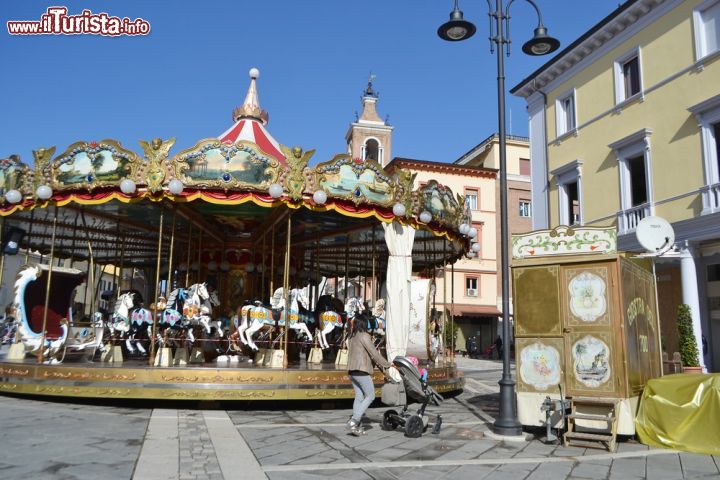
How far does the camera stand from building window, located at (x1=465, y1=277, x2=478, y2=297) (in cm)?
3712

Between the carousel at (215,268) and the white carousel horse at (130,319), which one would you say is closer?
the carousel at (215,268)

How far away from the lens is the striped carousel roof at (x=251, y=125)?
1403 centimetres

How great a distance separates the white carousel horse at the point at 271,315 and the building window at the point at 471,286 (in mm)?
24744

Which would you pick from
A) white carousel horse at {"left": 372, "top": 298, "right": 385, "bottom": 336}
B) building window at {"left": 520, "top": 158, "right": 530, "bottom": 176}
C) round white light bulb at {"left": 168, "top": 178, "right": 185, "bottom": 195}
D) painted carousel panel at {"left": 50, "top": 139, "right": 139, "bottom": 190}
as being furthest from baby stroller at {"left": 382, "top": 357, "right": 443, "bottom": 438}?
building window at {"left": 520, "top": 158, "right": 530, "bottom": 176}

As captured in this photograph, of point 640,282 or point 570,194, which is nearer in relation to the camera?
point 640,282

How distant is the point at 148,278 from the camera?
25047 mm

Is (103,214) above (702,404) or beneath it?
above

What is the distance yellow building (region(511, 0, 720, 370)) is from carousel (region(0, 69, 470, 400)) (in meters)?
6.50

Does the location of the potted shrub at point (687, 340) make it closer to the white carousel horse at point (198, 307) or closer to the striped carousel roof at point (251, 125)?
the striped carousel roof at point (251, 125)

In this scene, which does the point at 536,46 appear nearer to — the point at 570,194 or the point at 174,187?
the point at 174,187

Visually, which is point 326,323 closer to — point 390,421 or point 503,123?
point 390,421

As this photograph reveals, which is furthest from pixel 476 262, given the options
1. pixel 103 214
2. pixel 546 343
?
pixel 546 343

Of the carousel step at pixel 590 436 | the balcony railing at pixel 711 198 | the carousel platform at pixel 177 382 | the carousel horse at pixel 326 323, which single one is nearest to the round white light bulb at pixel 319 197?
the carousel platform at pixel 177 382

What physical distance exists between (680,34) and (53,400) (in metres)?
18.9
